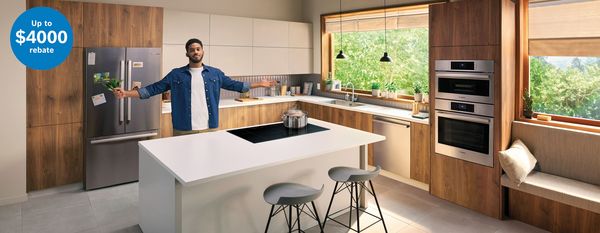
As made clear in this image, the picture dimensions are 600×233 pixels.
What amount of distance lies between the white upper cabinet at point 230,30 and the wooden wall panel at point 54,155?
2171 mm

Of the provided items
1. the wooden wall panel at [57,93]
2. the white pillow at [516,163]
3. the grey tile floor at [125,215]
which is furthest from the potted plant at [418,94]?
the wooden wall panel at [57,93]

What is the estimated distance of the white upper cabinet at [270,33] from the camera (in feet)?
19.6

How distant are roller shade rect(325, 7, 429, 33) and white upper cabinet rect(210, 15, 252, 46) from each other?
1.41 m

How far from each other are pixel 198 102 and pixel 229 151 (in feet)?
4.05

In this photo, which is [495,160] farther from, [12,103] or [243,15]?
[12,103]

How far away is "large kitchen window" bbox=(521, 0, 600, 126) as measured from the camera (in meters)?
3.32

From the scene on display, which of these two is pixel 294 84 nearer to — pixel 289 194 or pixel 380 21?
pixel 380 21

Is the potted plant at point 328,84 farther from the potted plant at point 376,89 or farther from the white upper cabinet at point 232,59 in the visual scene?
the white upper cabinet at point 232,59

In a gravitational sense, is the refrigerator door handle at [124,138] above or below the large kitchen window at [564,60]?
below

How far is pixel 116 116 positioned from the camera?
174 inches

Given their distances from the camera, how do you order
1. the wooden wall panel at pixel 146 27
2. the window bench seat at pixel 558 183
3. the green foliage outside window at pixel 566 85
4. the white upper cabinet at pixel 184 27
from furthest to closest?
the white upper cabinet at pixel 184 27
the wooden wall panel at pixel 146 27
the green foliage outside window at pixel 566 85
the window bench seat at pixel 558 183

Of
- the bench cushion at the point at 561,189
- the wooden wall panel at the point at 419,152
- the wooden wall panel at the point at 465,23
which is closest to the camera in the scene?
the bench cushion at the point at 561,189

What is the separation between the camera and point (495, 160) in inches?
142

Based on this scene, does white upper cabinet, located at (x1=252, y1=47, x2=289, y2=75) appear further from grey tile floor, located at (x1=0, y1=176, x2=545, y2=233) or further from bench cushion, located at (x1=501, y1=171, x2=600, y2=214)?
bench cushion, located at (x1=501, y1=171, x2=600, y2=214)
